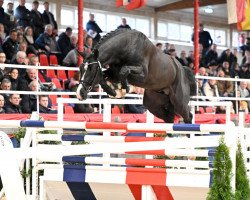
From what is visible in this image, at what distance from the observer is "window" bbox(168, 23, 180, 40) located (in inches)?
866

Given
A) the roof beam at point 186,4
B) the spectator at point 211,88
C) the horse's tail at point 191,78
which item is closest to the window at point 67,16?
the roof beam at point 186,4

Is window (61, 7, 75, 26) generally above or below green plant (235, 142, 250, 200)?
above

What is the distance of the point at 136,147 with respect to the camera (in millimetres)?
3697

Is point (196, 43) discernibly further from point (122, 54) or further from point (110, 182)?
point (110, 182)

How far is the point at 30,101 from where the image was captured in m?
10.2

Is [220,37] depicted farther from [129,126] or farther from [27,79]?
[129,126]

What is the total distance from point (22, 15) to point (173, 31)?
876 cm

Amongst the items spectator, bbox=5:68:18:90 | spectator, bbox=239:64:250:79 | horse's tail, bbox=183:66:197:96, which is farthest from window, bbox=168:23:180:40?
horse's tail, bbox=183:66:197:96

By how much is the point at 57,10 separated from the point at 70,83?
698cm

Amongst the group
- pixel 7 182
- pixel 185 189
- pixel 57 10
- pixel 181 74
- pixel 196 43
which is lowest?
pixel 185 189

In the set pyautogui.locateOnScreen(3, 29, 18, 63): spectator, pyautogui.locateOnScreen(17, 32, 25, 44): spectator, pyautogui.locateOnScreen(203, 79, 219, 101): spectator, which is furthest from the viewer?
pyautogui.locateOnScreen(203, 79, 219, 101): spectator

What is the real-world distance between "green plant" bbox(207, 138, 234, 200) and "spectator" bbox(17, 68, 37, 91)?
6.31 metres

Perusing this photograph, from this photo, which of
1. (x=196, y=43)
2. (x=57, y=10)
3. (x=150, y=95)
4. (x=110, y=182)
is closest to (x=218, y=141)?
(x=110, y=182)

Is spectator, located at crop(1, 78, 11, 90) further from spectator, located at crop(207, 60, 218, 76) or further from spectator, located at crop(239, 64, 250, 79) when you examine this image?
spectator, located at crop(239, 64, 250, 79)
